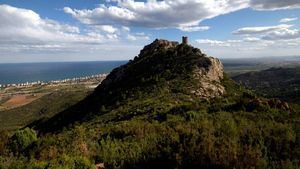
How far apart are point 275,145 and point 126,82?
134ft

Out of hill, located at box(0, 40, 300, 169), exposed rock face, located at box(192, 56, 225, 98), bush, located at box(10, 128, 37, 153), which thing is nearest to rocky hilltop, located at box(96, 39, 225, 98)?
exposed rock face, located at box(192, 56, 225, 98)

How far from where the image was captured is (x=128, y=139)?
12.8 m

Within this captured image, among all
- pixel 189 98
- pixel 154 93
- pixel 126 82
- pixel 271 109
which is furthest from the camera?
pixel 126 82

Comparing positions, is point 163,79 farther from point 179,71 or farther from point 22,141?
point 22,141

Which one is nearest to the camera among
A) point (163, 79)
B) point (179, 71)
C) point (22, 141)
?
point (22, 141)

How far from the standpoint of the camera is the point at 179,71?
150ft

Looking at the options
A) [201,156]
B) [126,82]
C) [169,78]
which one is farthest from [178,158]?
[126,82]

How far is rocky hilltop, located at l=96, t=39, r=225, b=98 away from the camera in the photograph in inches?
1563

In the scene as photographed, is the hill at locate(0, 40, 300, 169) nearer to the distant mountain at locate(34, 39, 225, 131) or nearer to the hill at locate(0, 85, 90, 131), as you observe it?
the distant mountain at locate(34, 39, 225, 131)

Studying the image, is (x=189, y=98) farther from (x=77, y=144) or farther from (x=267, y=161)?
(x=267, y=161)

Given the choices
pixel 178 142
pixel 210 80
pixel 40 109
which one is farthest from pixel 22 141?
pixel 40 109

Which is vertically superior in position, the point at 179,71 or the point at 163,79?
the point at 179,71

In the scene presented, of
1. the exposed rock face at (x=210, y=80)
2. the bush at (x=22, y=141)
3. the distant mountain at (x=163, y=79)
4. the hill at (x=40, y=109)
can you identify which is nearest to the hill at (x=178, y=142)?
the bush at (x=22, y=141)

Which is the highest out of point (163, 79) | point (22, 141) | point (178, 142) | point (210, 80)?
point (178, 142)
